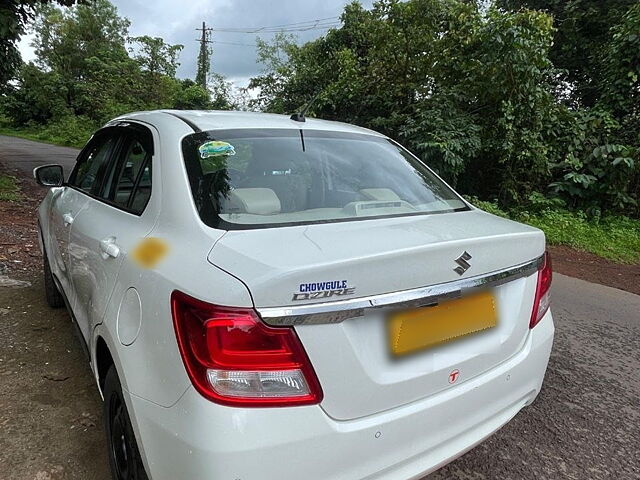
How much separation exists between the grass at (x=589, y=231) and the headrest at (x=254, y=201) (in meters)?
6.00

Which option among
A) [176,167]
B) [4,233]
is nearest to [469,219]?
[176,167]

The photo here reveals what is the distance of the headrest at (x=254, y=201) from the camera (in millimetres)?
1811

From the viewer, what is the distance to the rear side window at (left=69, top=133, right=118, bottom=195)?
2723 mm

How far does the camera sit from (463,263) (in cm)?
159

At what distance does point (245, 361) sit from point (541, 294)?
4.31 ft

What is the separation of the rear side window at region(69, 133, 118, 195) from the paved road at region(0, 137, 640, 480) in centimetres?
110

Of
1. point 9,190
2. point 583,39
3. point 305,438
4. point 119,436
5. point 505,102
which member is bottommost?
point 9,190

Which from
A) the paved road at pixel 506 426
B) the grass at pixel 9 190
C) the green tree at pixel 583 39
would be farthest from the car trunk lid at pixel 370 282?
the green tree at pixel 583 39

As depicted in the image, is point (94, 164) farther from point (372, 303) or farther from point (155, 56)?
point (155, 56)

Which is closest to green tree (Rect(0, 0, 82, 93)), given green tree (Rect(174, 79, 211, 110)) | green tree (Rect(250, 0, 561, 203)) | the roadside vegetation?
the roadside vegetation

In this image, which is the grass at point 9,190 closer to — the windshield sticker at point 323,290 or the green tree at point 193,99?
the windshield sticker at point 323,290

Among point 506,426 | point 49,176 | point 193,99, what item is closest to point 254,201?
point 506,426

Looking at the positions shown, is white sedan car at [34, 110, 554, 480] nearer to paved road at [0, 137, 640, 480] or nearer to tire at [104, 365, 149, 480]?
tire at [104, 365, 149, 480]

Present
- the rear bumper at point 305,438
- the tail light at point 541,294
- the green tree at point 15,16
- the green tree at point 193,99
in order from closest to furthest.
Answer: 1. the rear bumper at point 305,438
2. the tail light at point 541,294
3. the green tree at point 15,16
4. the green tree at point 193,99
